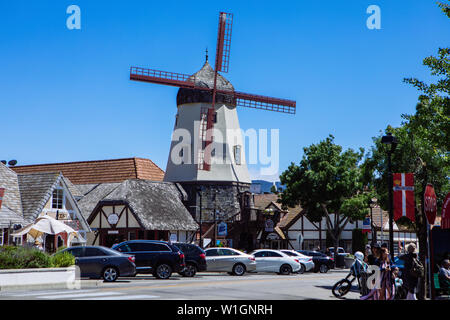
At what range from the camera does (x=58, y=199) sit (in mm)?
41281

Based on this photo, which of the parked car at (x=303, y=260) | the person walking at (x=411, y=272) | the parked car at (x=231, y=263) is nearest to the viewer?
the person walking at (x=411, y=272)

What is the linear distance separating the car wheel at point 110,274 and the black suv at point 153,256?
8.47 ft

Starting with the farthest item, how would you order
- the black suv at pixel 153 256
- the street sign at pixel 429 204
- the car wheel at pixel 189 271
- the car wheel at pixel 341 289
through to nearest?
the car wheel at pixel 189 271 < the black suv at pixel 153 256 < the car wheel at pixel 341 289 < the street sign at pixel 429 204

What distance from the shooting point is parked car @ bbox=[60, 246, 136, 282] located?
23.9m

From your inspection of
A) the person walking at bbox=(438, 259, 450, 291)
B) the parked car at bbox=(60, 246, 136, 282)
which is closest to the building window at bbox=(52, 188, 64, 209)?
the parked car at bbox=(60, 246, 136, 282)

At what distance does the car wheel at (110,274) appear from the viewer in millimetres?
24016

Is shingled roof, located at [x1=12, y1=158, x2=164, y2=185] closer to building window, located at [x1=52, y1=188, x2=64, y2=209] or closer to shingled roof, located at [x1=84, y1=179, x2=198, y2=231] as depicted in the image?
shingled roof, located at [x1=84, y1=179, x2=198, y2=231]

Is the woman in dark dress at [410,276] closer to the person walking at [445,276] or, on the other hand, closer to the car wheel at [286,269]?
the person walking at [445,276]

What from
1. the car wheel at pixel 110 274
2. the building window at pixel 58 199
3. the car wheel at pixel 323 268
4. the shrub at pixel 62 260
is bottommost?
the car wheel at pixel 323 268

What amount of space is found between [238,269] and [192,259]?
3.82 metres

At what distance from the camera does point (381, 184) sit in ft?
112

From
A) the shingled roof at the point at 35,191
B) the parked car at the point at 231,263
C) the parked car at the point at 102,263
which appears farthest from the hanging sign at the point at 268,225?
the parked car at the point at 102,263
